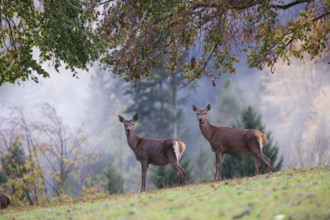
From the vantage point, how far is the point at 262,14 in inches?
768

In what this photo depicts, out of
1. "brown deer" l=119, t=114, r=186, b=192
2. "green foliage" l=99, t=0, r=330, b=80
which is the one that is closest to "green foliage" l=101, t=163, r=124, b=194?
"brown deer" l=119, t=114, r=186, b=192

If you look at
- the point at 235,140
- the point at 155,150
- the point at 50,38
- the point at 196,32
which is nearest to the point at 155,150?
the point at 155,150

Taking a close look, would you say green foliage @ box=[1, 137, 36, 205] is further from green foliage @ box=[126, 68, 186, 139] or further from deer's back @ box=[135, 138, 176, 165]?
green foliage @ box=[126, 68, 186, 139]

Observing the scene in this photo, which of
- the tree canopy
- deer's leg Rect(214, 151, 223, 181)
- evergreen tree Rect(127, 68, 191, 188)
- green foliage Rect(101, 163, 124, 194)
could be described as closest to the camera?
the tree canopy

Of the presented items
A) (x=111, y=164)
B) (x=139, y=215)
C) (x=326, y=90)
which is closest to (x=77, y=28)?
(x=139, y=215)

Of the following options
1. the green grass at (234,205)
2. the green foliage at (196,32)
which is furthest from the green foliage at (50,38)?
the green grass at (234,205)

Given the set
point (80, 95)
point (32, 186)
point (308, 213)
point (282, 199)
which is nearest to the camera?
point (308, 213)

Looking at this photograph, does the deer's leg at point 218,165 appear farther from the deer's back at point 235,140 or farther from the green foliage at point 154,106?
the green foliage at point 154,106

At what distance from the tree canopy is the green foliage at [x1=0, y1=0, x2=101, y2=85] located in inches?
1.1

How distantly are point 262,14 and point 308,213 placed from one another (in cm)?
1066

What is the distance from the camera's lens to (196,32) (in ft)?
63.9

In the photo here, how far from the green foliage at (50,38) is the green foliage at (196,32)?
5.42 ft

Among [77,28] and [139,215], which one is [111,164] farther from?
[139,215]

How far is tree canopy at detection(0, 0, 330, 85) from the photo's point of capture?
17.4 m
